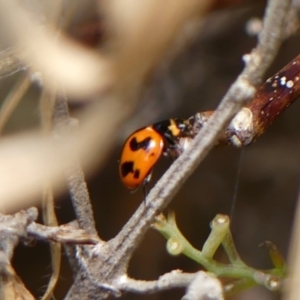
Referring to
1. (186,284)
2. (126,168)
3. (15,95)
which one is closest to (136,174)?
(126,168)

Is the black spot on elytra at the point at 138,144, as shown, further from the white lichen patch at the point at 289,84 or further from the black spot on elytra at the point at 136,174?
the white lichen patch at the point at 289,84

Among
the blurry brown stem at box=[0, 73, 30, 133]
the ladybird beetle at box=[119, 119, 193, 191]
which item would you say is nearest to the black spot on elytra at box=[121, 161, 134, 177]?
the ladybird beetle at box=[119, 119, 193, 191]

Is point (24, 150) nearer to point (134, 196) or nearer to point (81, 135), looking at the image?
point (81, 135)

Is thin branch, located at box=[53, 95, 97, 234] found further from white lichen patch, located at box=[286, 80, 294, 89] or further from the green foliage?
white lichen patch, located at box=[286, 80, 294, 89]

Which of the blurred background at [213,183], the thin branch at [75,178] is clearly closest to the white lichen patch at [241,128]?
the thin branch at [75,178]

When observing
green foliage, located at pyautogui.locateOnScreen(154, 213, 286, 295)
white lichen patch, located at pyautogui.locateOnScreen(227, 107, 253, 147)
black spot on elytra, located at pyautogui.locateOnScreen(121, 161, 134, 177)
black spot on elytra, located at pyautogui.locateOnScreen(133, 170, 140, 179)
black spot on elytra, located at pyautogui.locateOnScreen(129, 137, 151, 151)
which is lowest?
green foliage, located at pyautogui.locateOnScreen(154, 213, 286, 295)
